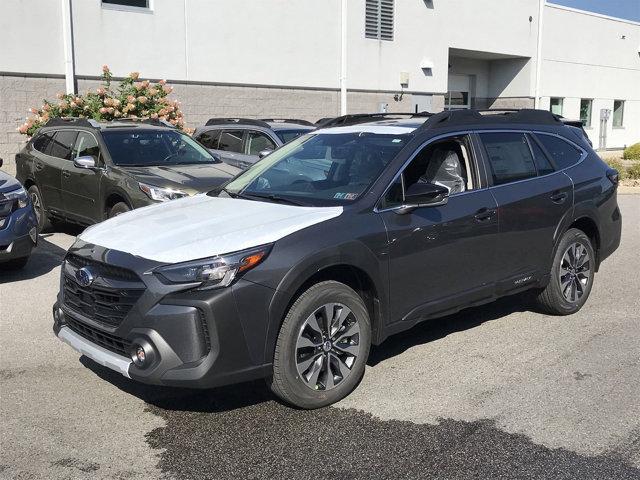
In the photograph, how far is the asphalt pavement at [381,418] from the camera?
370 cm

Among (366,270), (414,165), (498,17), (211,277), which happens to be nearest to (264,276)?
(211,277)

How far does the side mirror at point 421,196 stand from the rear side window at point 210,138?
8.26 meters

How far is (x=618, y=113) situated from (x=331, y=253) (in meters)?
34.1

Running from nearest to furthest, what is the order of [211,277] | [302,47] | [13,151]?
[211,277], [13,151], [302,47]

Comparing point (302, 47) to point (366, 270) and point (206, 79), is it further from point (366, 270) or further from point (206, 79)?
point (366, 270)

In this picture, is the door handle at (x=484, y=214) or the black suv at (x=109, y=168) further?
the black suv at (x=109, y=168)

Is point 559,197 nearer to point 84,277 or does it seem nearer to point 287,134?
point 84,277

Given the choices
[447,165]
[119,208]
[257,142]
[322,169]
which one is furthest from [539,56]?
[322,169]

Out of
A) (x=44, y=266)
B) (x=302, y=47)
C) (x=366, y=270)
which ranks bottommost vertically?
(x=44, y=266)

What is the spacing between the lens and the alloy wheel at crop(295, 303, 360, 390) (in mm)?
4254

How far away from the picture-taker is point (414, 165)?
509 cm

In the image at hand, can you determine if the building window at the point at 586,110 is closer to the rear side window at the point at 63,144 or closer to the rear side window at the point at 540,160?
the rear side window at the point at 63,144

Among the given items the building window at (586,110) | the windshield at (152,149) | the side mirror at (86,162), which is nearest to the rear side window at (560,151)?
the windshield at (152,149)

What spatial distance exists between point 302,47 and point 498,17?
1017cm
